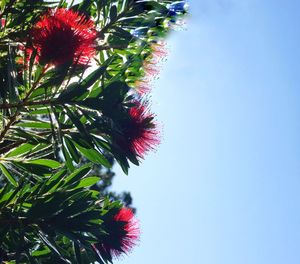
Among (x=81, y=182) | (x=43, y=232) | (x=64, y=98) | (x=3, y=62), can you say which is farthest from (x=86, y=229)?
(x=3, y=62)

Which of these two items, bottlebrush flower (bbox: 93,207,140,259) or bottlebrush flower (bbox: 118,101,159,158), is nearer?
bottlebrush flower (bbox: 118,101,159,158)

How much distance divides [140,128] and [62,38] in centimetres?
91

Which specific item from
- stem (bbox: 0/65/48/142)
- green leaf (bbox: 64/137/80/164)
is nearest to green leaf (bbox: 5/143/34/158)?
green leaf (bbox: 64/137/80/164)

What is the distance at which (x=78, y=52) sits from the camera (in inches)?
121

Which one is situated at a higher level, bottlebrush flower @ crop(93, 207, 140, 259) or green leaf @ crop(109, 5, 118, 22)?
green leaf @ crop(109, 5, 118, 22)

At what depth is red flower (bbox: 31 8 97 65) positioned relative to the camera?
3.02 m

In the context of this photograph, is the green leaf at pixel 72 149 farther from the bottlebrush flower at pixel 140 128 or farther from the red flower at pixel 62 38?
the red flower at pixel 62 38

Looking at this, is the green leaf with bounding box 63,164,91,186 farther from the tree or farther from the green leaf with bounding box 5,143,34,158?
the green leaf with bounding box 5,143,34,158

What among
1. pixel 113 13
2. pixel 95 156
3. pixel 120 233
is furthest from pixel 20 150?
pixel 113 13

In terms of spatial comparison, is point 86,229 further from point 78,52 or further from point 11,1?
point 11,1

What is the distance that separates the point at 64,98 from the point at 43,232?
1.01m

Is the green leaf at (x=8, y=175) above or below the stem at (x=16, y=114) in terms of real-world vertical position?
below

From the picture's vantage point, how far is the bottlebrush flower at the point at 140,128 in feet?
12.0

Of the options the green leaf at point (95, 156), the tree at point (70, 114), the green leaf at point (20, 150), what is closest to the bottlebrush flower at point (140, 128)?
the tree at point (70, 114)
